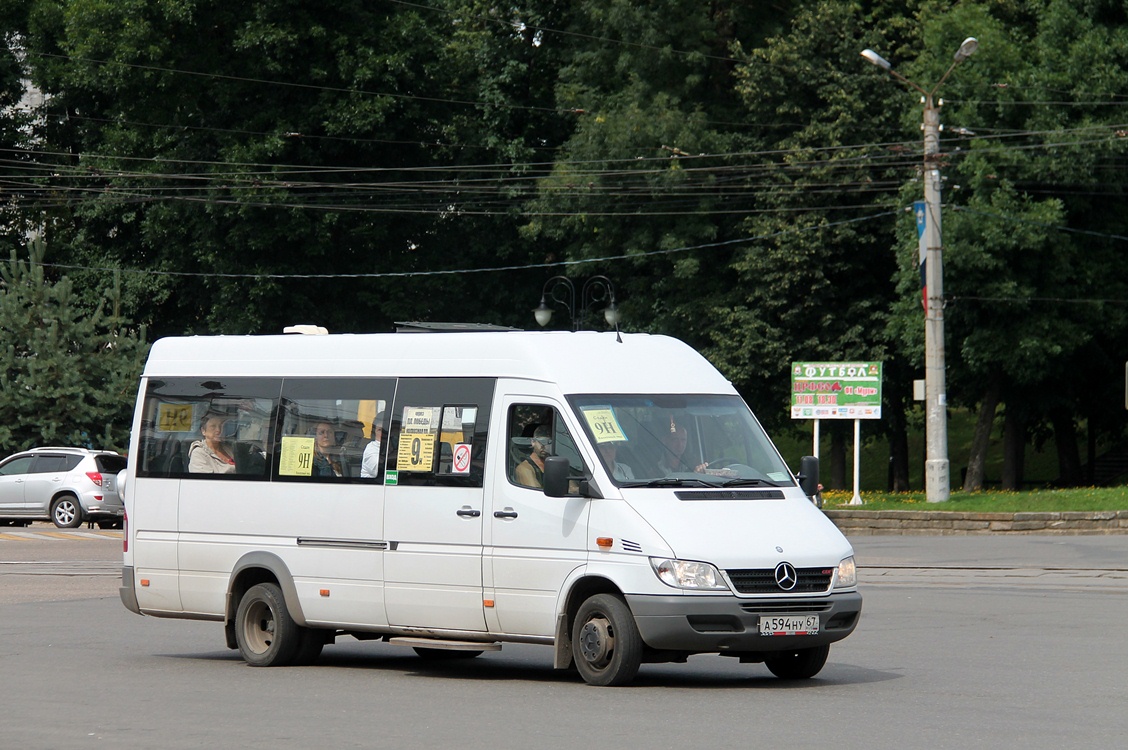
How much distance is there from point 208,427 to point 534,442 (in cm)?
335

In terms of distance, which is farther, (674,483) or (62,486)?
(62,486)

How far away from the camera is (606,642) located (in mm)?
11266

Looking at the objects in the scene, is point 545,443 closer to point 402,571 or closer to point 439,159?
point 402,571

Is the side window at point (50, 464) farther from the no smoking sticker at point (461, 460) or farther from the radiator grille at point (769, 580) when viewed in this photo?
the radiator grille at point (769, 580)

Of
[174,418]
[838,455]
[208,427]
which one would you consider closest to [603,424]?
[208,427]

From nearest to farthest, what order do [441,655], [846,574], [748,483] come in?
[846,574], [748,483], [441,655]

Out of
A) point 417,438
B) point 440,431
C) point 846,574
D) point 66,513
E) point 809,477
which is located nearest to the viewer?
point 846,574

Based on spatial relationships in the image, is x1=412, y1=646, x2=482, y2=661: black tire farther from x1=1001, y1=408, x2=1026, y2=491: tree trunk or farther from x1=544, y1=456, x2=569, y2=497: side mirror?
x1=1001, y1=408, x2=1026, y2=491: tree trunk

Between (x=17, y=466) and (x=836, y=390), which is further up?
(x=836, y=390)

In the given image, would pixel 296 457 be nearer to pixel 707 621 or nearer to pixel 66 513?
pixel 707 621

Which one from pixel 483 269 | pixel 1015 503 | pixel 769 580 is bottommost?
pixel 769 580

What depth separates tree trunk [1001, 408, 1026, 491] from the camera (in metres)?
43.0

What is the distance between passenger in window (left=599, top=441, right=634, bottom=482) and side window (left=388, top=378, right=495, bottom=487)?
39.6 inches

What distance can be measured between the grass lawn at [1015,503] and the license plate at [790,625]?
19.8m
